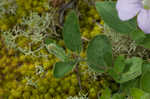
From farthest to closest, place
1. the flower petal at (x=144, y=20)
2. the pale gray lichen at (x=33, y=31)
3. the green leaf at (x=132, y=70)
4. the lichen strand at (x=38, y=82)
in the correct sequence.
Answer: the pale gray lichen at (x=33, y=31), the lichen strand at (x=38, y=82), the green leaf at (x=132, y=70), the flower petal at (x=144, y=20)

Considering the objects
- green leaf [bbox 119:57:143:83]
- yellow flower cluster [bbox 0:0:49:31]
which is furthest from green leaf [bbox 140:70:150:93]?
yellow flower cluster [bbox 0:0:49:31]

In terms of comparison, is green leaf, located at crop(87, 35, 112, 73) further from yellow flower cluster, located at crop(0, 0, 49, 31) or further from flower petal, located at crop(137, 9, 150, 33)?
yellow flower cluster, located at crop(0, 0, 49, 31)

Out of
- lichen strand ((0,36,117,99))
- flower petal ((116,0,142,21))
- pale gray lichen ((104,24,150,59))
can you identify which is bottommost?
lichen strand ((0,36,117,99))

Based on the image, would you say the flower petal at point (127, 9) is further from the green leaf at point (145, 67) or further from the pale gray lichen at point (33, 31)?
the pale gray lichen at point (33, 31)

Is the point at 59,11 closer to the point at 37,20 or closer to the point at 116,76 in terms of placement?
the point at 37,20

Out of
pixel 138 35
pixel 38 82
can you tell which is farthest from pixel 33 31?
pixel 138 35

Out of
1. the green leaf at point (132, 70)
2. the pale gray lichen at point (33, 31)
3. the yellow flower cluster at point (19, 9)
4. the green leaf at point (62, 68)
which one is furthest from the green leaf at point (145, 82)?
the yellow flower cluster at point (19, 9)

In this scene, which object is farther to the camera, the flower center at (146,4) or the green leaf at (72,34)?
the green leaf at (72,34)

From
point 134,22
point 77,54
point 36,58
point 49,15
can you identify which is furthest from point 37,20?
point 134,22
